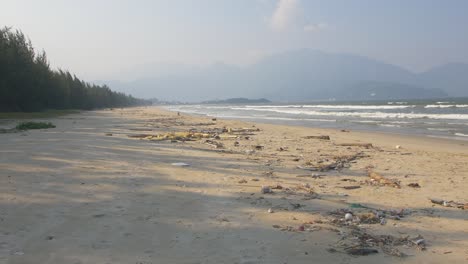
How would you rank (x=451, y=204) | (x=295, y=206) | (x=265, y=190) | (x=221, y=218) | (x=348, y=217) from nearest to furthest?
(x=221, y=218) < (x=348, y=217) < (x=295, y=206) < (x=451, y=204) < (x=265, y=190)

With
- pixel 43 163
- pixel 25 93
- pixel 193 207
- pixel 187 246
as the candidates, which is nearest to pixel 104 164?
pixel 43 163

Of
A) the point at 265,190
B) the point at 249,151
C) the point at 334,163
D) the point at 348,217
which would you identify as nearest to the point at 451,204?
the point at 348,217

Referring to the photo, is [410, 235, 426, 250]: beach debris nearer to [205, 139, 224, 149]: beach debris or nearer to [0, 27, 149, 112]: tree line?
[205, 139, 224, 149]: beach debris

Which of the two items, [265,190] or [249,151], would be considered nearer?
[265,190]

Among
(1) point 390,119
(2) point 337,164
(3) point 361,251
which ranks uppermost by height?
(3) point 361,251

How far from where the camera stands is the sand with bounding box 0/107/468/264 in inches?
162

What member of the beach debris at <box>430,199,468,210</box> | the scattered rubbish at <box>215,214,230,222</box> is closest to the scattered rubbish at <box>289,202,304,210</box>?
the scattered rubbish at <box>215,214,230,222</box>

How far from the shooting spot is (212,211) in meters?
5.60

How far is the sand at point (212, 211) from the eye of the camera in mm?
4113

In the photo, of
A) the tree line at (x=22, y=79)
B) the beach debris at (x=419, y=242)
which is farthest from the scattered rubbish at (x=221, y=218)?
the tree line at (x=22, y=79)

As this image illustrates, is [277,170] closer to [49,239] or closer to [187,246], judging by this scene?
[187,246]

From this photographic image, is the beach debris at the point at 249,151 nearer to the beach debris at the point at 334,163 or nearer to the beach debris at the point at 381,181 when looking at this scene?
the beach debris at the point at 334,163

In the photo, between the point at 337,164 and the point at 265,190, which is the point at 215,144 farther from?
the point at 265,190

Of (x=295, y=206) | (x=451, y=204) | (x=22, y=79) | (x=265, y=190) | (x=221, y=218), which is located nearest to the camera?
(x=221, y=218)
